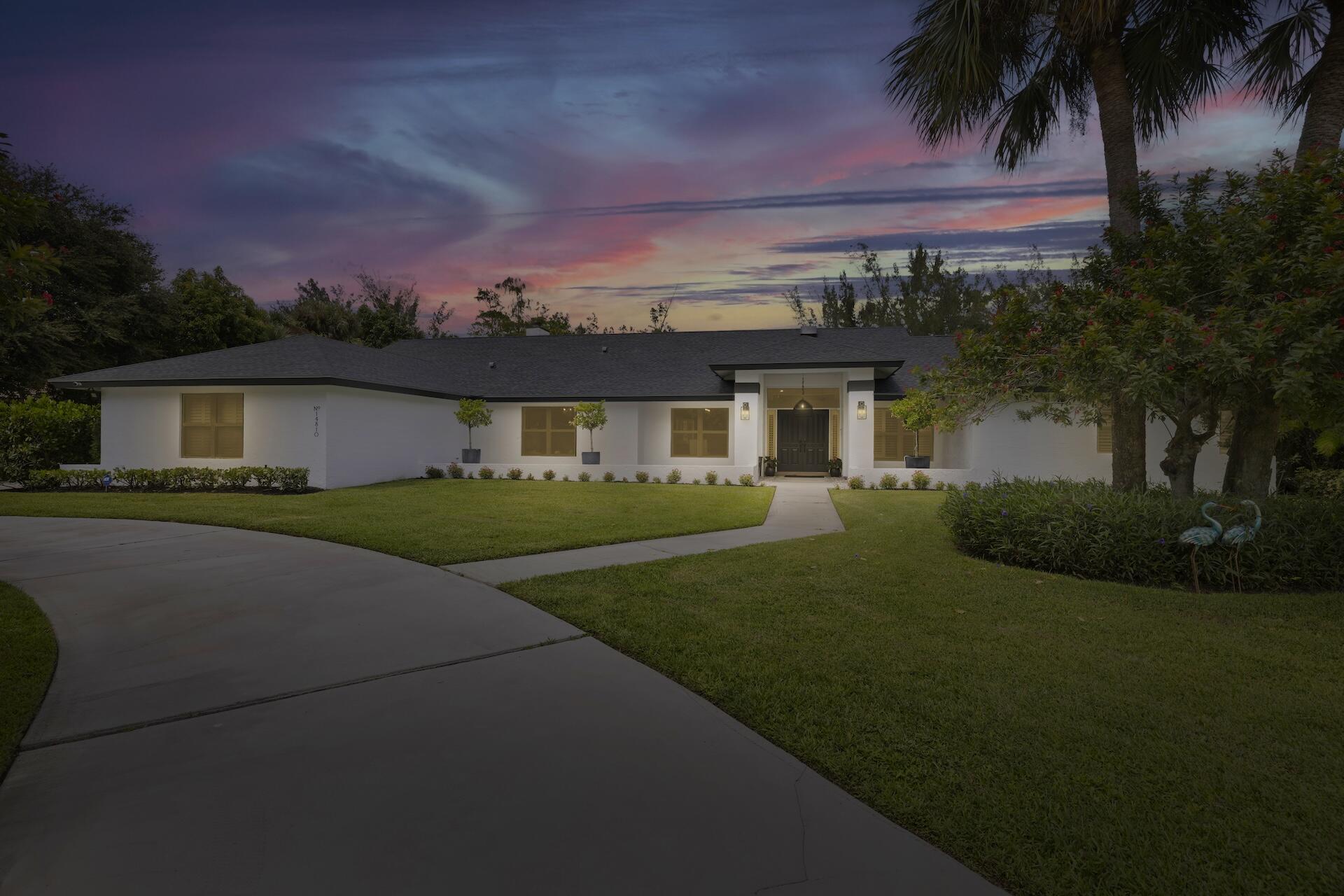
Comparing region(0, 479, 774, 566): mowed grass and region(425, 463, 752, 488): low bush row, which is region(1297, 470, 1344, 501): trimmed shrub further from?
region(425, 463, 752, 488): low bush row

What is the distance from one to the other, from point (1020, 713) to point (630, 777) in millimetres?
2199

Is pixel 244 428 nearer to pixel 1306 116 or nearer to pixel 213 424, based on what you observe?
pixel 213 424

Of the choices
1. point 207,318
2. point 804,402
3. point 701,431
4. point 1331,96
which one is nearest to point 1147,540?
point 1331,96

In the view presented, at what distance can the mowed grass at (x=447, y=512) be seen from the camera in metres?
8.18

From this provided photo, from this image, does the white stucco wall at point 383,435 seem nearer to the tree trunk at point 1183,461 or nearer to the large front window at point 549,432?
the large front window at point 549,432

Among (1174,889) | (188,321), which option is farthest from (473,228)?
(1174,889)

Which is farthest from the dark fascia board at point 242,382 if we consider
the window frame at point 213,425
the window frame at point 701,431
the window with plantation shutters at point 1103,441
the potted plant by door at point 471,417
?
the window with plantation shutters at point 1103,441

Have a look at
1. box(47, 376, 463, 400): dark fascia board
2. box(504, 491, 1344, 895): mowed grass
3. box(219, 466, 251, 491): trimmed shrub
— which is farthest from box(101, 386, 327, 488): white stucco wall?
box(504, 491, 1344, 895): mowed grass

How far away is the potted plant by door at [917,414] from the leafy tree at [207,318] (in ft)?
97.4

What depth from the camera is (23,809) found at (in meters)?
2.41

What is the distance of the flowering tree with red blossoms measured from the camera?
18.0ft

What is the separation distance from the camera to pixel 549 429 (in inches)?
785

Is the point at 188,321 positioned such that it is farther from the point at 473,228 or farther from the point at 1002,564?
the point at 1002,564

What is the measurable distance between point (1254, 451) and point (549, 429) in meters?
16.6
